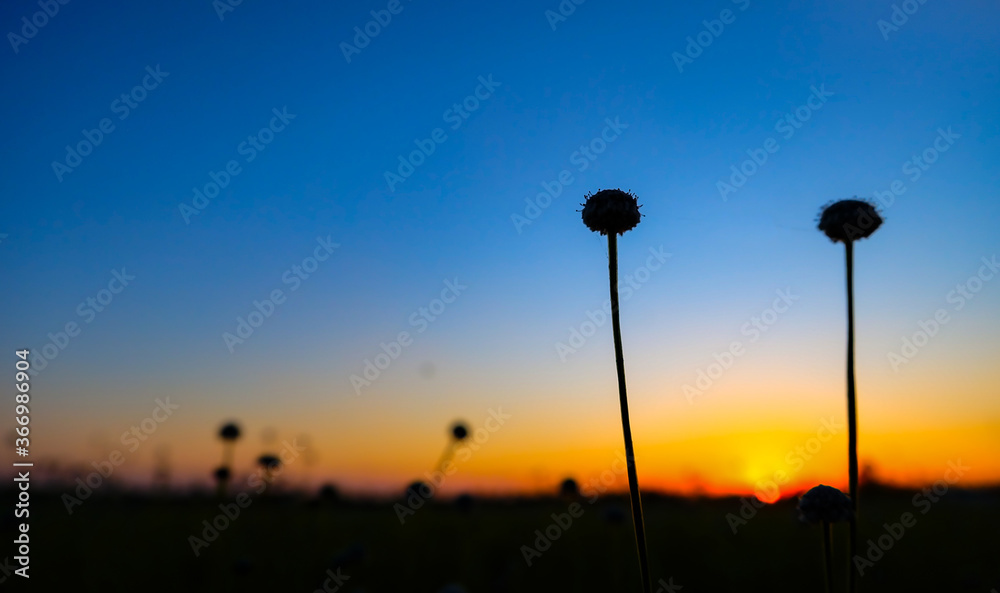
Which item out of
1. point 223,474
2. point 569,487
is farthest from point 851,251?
point 223,474

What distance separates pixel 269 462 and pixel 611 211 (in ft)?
19.4

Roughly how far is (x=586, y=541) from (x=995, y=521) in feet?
45.1

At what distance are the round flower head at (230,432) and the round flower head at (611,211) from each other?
6.11 m

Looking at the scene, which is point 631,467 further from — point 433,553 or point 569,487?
point 433,553

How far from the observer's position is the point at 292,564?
10680 mm

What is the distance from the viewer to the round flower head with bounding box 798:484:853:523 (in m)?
2.91

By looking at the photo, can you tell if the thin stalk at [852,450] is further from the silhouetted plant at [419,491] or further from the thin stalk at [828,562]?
the silhouetted plant at [419,491]

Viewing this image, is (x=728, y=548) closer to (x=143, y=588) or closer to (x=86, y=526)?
(x=143, y=588)

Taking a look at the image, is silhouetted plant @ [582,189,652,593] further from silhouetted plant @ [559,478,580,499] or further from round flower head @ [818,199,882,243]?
silhouetted plant @ [559,478,580,499]

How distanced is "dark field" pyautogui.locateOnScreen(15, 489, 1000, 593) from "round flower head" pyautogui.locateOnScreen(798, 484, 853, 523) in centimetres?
455

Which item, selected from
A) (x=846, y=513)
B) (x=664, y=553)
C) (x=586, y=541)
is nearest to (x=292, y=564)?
(x=586, y=541)

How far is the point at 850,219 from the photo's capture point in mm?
3648

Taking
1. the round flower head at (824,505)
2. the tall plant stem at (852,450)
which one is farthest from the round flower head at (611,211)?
the round flower head at (824,505)

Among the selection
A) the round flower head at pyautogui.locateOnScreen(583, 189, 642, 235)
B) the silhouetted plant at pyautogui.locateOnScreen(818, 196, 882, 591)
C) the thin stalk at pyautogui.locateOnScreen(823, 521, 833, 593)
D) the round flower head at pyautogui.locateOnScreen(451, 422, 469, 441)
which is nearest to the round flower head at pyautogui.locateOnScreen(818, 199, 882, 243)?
the silhouetted plant at pyautogui.locateOnScreen(818, 196, 882, 591)
